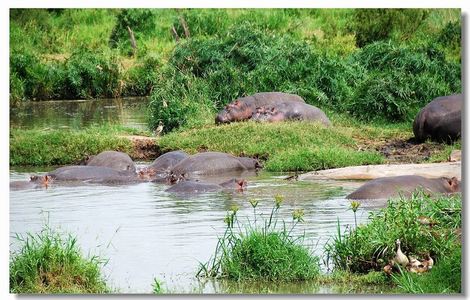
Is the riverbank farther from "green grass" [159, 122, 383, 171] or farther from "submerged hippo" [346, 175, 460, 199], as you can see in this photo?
"submerged hippo" [346, 175, 460, 199]

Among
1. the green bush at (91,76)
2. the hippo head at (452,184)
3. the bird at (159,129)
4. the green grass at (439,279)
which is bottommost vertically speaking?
the green grass at (439,279)

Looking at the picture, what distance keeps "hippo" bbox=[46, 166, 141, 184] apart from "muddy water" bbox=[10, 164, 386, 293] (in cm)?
21

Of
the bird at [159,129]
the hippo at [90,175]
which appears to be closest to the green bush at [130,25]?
the bird at [159,129]

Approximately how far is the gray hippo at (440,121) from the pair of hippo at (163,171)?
2.49m

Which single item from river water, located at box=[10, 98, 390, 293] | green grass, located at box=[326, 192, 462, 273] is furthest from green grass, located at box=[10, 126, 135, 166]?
green grass, located at box=[326, 192, 462, 273]

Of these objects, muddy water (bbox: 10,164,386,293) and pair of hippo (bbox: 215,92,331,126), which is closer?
muddy water (bbox: 10,164,386,293)

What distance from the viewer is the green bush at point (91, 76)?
63.6 ft

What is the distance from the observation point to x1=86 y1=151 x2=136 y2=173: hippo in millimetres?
12742

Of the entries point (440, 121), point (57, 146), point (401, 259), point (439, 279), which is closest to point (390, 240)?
point (401, 259)

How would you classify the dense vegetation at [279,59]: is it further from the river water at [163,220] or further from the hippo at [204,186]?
the hippo at [204,186]

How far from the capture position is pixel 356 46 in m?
18.9

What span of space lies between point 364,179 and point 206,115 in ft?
14.4
